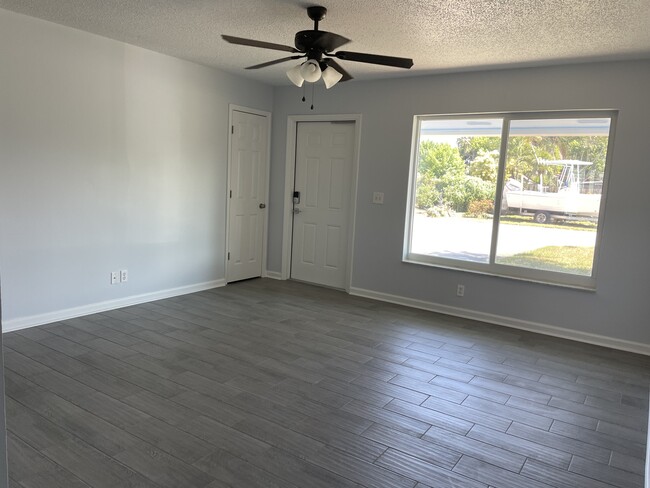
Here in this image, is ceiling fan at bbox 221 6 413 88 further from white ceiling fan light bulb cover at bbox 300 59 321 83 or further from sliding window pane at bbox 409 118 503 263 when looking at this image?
sliding window pane at bbox 409 118 503 263

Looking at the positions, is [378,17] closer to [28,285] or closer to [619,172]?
[619,172]

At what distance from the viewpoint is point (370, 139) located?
17.7 ft

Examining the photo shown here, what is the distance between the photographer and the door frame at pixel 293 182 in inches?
218

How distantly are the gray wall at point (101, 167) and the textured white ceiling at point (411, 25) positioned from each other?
34 cm

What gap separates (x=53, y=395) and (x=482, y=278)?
12.5 ft

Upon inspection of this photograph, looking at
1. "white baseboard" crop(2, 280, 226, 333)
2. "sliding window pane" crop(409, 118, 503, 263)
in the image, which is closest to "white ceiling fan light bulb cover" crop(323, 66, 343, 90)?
"sliding window pane" crop(409, 118, 503, 263)

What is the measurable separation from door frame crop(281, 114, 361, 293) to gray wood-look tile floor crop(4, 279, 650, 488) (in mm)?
1410

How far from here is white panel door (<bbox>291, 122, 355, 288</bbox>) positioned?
5.75m

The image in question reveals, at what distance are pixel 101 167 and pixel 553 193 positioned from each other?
13.8 ft

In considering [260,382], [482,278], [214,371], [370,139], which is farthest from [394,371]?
[370,139]

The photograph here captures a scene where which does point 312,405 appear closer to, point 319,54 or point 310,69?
point 310,69

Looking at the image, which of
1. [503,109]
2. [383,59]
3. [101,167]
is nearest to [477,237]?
[503,109]

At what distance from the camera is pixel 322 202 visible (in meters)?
5.96

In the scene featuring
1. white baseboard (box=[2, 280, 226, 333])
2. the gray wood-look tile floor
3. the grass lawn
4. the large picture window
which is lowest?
the gray wood-look tile floor
